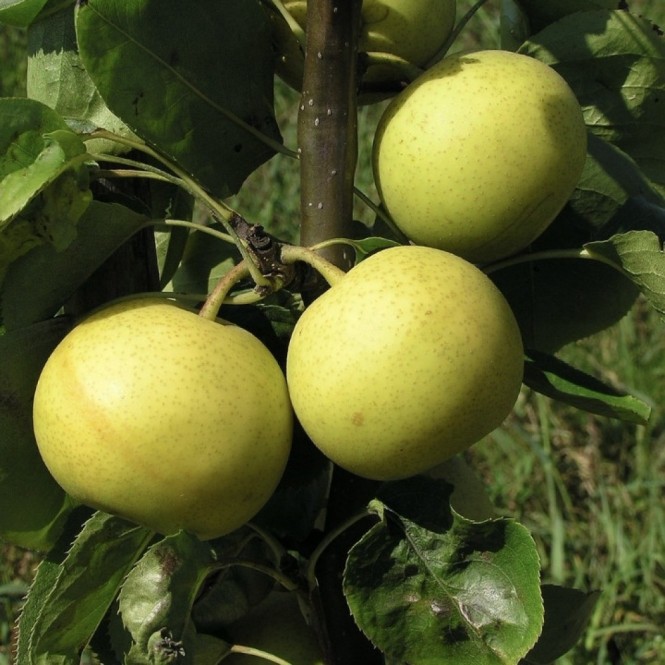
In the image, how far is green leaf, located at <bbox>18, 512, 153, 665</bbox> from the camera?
3.79 feet

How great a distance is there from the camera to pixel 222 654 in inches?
54.2

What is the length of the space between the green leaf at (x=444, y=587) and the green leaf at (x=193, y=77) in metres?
0.46

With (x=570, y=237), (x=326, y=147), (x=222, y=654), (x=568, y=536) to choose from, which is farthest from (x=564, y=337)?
(x=568, y=536)

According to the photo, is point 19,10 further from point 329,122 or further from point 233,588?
point 233,588

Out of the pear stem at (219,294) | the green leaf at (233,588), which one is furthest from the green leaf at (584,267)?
the green leaf at (233,588)

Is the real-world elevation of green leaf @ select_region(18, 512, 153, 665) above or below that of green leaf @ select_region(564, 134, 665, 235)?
below

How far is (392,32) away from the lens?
129 cm

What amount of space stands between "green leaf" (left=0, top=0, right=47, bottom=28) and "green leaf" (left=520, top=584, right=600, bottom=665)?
1.03 m

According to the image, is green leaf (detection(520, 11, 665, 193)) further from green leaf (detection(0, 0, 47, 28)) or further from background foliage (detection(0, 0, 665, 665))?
background foliage (detection(0, 0, 665, 665))

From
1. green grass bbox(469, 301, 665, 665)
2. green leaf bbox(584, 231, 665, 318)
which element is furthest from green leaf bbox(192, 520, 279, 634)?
green grass bbox(469, 301, 665, 665)

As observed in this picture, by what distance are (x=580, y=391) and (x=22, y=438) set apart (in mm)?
653

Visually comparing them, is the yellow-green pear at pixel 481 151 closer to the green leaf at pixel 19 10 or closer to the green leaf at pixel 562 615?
the green leaf at pixel 19 10

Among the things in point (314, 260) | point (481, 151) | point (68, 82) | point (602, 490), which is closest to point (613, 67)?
point (481, 151)

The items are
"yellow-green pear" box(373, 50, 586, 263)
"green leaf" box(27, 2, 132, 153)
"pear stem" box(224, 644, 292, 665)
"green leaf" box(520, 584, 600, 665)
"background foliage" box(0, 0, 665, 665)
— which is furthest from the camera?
"background foliage" box(0, 0, 665, 665)
